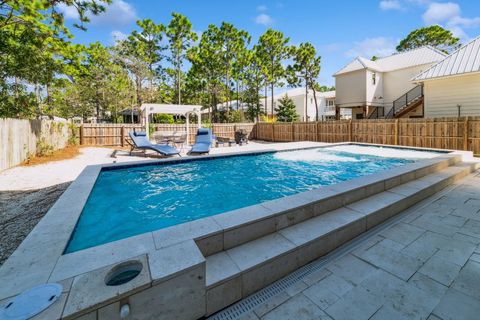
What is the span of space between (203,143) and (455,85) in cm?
1321

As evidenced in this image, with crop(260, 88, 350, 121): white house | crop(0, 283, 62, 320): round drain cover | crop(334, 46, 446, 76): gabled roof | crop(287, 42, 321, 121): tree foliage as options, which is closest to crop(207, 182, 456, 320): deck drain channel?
crop(0, 283, 62, 320): round drain cover

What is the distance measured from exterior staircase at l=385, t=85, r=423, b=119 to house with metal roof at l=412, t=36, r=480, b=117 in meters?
2.71

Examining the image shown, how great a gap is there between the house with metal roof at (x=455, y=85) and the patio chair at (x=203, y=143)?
11.6m

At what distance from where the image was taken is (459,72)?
36.8 ft

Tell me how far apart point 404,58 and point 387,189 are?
20.1 meters

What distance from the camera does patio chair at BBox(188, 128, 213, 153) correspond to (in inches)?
432

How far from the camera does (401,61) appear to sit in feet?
62.2

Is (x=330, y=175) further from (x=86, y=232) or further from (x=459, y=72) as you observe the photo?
(x=459, y=72)

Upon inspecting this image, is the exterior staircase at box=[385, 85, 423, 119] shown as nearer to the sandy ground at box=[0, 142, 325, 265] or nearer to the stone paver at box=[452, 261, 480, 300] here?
the stone paver at box=[452, 261, 480, 300]

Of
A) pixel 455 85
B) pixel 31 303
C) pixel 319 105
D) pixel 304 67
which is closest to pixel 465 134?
pixel 455 85

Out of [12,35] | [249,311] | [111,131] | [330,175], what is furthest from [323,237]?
[111,131]

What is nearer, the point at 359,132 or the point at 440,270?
the point at 440,270

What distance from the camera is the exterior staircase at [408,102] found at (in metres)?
15.7

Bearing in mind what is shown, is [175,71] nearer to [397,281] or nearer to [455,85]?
[455,85]
